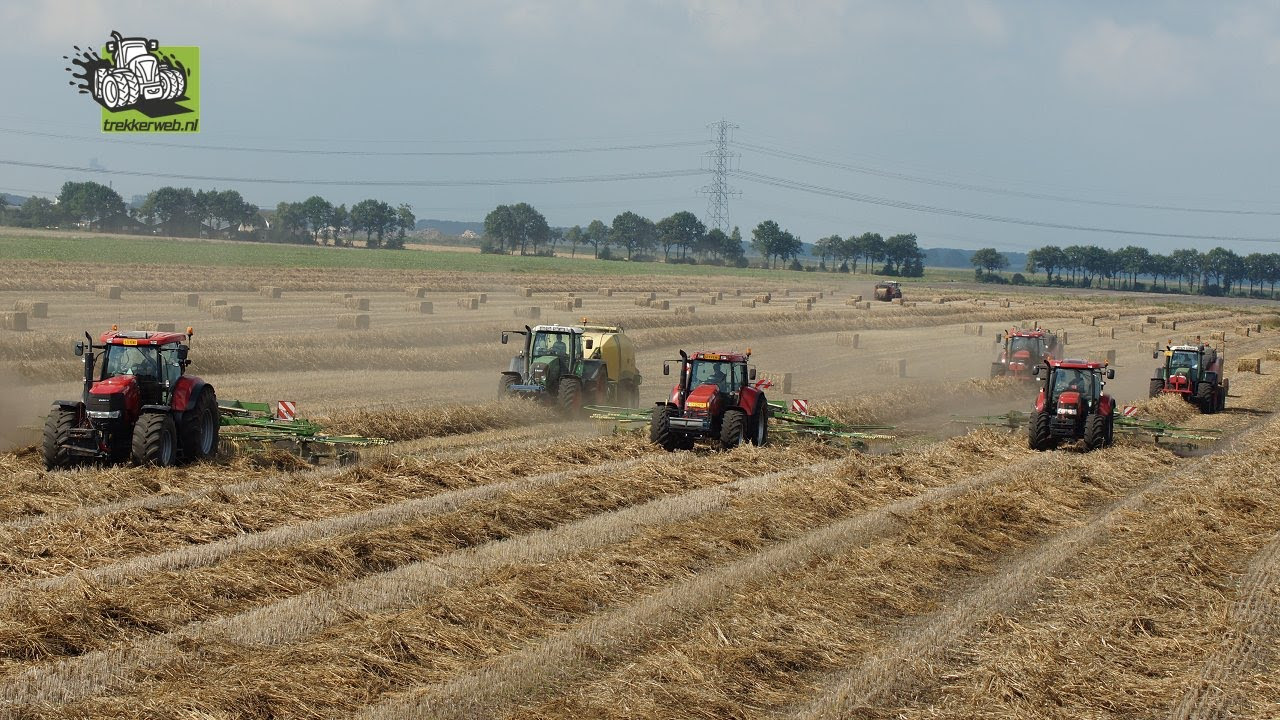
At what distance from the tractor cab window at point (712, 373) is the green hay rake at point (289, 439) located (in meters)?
5.55

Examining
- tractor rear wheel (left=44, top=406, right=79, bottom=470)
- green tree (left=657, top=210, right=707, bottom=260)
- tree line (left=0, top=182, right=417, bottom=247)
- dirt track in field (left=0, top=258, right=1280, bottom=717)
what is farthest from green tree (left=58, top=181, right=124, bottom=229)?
tractor rear wheel (left=44, top=406, right=79, bottom=470)

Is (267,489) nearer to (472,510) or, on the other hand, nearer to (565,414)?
(472,510)

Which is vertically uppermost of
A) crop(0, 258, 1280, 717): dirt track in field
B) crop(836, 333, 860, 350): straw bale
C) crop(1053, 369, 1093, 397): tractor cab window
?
crop(1053, 369, 1093, 397): tractor cab window

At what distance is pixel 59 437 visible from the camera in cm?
1673

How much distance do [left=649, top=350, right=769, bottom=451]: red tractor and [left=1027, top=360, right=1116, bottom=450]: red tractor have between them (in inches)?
209

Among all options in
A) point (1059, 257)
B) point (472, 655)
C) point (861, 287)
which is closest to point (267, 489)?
point (472, 655)

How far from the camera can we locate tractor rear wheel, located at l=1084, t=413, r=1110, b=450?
76.2 ft

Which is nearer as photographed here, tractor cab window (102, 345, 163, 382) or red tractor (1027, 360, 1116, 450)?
tractor cab window (102, 345, 163, 382)

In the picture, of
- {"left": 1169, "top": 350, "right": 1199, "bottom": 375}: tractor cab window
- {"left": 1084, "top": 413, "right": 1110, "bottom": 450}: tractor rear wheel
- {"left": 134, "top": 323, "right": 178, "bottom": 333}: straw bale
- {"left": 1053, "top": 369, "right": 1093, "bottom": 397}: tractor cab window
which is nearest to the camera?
{"left": 1084, "top": 413, "right": 1110, "bottom": 450}: tractor rear wheel

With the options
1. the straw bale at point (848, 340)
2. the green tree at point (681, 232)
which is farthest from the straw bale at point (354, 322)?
the green tree at point (681, 232)

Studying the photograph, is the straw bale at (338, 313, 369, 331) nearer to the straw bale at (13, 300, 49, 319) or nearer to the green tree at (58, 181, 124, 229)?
the straw bale at (13, 300, 49, 319)

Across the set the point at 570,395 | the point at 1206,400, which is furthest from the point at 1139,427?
the point at 570,395

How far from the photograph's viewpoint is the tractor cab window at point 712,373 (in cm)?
2188

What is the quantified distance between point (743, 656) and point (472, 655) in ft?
6.93
